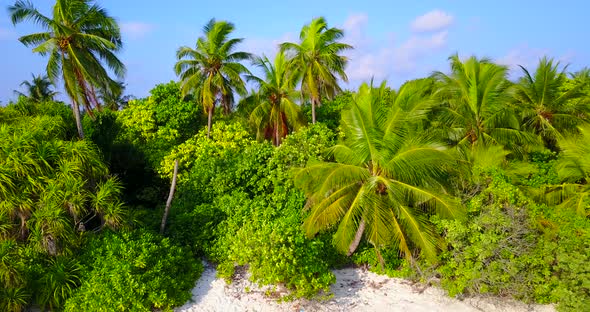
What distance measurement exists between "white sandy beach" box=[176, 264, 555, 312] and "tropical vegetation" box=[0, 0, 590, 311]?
13.7 inches

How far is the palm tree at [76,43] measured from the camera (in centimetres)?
1614

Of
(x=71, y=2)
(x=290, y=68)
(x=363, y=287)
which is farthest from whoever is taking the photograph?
(x=290, y=68)

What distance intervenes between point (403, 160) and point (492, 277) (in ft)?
12.6

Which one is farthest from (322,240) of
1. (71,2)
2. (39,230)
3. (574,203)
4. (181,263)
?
(71,2)

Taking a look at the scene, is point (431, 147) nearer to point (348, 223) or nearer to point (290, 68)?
point (348, 223)

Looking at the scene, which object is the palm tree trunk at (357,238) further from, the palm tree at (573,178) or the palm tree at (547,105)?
the palm tree at (547,105)

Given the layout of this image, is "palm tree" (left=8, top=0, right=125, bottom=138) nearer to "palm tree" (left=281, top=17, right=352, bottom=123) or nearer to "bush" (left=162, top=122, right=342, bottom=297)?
"bush" (left=162, top=122, right=342, bottom=297)

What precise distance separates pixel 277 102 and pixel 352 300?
14.1 m

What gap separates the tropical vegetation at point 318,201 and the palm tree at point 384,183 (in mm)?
40

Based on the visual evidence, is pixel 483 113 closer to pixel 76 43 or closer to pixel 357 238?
pixel 357 238

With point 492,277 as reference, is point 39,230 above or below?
above

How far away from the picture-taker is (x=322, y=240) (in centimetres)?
1270

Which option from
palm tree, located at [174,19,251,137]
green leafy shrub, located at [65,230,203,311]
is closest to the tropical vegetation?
green leafy shrub, located at [65,230,203,311]

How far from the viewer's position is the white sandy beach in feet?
36.9
